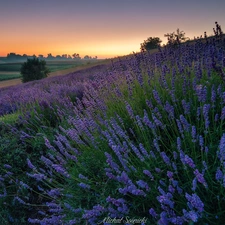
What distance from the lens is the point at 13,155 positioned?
348cm

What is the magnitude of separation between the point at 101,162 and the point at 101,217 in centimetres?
63

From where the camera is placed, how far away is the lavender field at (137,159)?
4.83 ft

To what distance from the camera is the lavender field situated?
1.47m

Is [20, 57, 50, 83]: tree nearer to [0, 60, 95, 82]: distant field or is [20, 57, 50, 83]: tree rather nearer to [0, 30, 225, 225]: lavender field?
[0, 30, 225, 225]: lavender field

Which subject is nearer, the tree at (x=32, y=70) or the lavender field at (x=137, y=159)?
the lavender field at (x=137, y=159)

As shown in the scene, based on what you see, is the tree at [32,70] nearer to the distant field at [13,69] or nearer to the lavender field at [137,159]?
the lavender field at [137,159]

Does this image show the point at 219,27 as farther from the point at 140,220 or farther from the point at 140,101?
the point at 140,220

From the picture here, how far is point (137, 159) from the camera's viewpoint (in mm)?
1948

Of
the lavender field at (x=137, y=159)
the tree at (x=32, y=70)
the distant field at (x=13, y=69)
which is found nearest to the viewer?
the lavender field at (x=137, y=159)

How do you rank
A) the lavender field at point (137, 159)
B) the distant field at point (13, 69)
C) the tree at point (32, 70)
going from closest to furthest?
the lavender field at point (137, 159) → the tree at point (32, 70) → the distant field at point (13, 69)

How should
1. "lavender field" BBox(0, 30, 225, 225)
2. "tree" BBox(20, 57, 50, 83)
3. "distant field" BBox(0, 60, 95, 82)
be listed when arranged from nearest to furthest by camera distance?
A: "lavender field" BBox(0, 30, 225, 225)
"tree" BBox(20, 57, 50, 83)
"distant field" BBox(0, 60, 95, 82)

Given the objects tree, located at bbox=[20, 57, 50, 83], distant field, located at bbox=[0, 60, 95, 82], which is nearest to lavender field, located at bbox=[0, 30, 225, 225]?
tree, located at bbox=[20, 57, 50, 83]

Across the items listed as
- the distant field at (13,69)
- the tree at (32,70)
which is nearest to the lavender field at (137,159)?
the tree at (32,70)

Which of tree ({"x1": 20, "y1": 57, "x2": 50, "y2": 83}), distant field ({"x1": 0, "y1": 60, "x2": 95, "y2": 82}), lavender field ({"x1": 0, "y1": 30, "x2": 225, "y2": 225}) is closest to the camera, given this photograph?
lavender field ({"x1": 0, "y1": 30, "x2": 225, "y2": 225})
